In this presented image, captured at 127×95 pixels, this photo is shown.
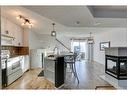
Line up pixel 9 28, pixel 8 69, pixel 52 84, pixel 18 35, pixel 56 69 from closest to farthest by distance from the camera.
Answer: pixel 56 69
pixel 8 69
pixel 52 84
pixel 9 28
pixel 18 35

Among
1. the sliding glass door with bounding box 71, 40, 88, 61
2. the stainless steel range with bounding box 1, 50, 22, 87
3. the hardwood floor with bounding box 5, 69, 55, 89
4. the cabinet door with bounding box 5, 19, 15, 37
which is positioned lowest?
the hardwood floor with bounding box 5, 69, 55, 89

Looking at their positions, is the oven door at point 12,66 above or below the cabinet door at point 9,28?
below

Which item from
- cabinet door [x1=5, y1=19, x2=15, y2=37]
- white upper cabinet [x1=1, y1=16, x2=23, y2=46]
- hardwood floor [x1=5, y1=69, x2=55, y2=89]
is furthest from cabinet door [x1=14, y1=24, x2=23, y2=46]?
hardwood floor [x1=5, y1=69, x2=55, y2=89]

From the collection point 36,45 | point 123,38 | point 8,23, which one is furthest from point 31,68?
point 123,38

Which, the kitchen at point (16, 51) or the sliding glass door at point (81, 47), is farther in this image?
the sliding glass door at point (81, 47)

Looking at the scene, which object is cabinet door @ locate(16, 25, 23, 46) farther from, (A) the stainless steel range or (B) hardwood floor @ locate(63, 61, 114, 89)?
(B) hardwood floor @ locate(63, 61, 114, 89)

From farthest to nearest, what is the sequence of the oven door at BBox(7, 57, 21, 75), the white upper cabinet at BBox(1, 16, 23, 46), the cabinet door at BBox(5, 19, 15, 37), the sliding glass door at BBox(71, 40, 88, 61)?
1. the sliding glass door at BBox(71, 40, 88, 61)
2. the cabinet door at BBox(5, 19, 15, 37)
3. the white upper cabinet at BBox(1, 16, 23, 46)
4. the oven door at BBox(7, 57, 21, 75)

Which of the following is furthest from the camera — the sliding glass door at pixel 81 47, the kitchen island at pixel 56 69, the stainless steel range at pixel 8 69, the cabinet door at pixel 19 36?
the sliding glass door at pixel 81 47

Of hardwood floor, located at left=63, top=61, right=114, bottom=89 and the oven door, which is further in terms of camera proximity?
the oven door

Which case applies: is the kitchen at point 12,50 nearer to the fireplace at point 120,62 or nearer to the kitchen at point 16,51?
the kitchen at point 16,51

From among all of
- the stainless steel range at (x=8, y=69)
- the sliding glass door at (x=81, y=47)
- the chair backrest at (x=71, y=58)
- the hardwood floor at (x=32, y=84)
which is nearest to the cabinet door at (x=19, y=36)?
the stainless steel range at (x=8, y=69)

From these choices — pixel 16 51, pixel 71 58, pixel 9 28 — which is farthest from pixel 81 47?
pixel 9 28

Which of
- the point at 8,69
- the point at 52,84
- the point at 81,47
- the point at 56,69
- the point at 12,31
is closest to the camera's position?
the point at 56,69

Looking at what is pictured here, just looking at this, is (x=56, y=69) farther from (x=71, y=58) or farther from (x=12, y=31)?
(x=12, y=31)
